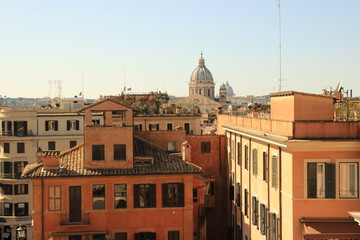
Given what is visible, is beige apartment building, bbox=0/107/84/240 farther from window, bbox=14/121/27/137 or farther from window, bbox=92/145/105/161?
window, bbox=92/145/105/161

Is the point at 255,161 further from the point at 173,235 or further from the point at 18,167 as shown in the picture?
the point at 18,167

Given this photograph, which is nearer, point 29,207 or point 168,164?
point 168,164

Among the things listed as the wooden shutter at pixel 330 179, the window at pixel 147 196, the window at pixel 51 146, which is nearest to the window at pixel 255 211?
the window at pixel 147 196

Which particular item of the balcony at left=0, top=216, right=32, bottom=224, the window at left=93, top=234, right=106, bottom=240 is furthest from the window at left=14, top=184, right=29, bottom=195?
the window at left=93, top=234, right=106, bottom=240

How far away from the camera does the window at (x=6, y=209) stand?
51.8m

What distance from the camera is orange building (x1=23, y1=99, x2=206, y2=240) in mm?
29078

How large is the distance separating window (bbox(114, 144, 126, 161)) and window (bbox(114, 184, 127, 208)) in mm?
1573

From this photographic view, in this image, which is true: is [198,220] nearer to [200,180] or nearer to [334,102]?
[200,180]

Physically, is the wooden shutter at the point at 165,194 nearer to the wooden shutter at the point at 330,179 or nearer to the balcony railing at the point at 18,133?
the wooden shutter at the point at 330,179

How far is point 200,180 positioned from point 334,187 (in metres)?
12.1

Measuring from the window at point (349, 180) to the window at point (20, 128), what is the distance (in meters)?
37.5

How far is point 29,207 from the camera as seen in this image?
52250 millimetres

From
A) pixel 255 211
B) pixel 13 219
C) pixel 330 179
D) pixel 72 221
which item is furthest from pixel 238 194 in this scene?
pixel 13 219

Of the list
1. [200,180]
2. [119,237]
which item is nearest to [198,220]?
[200,180]
